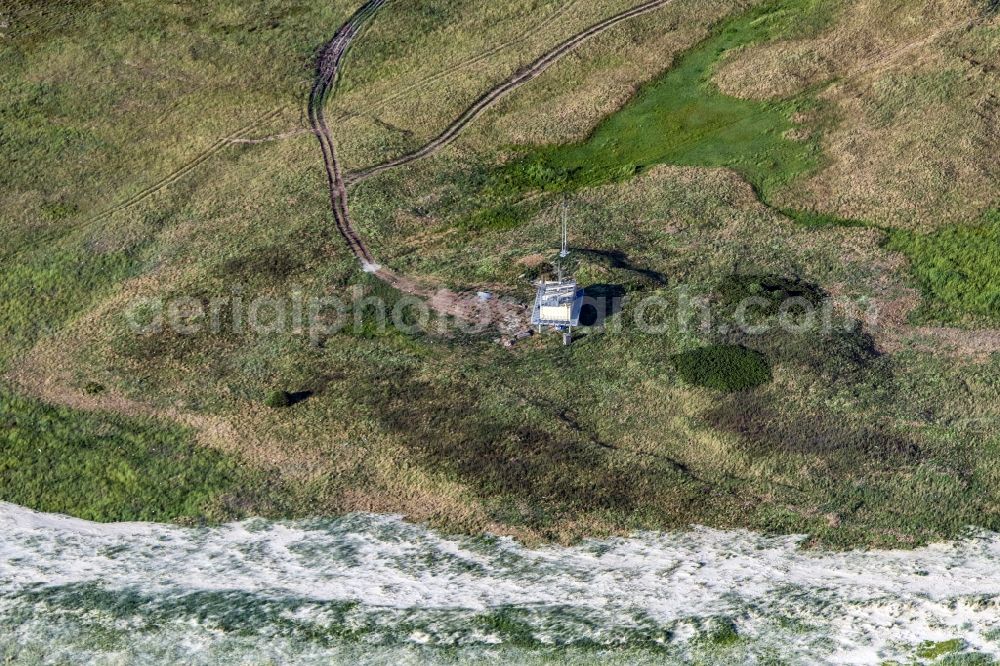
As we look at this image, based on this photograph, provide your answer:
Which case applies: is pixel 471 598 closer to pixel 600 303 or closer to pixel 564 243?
pixel 600 303

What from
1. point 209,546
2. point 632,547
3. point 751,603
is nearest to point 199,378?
point 209,546

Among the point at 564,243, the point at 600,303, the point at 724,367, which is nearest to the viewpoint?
the point at 724,367

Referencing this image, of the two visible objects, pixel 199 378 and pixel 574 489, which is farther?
pixel 199 378

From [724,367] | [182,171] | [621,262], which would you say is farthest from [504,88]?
[724,367]

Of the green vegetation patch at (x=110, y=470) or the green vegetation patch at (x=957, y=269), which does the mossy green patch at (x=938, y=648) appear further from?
the green vegetation patch at (x=110, y=470)

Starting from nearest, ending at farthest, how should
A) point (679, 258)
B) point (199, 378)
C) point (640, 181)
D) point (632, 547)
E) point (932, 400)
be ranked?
point (632, 547)
point (932, 400)
point (199, 378)
point (679, 258)
point (640, 181)

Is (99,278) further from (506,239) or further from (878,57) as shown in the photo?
(878,57)

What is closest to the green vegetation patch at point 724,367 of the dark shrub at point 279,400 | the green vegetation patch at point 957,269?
the green vegetation patch at point 957,269
